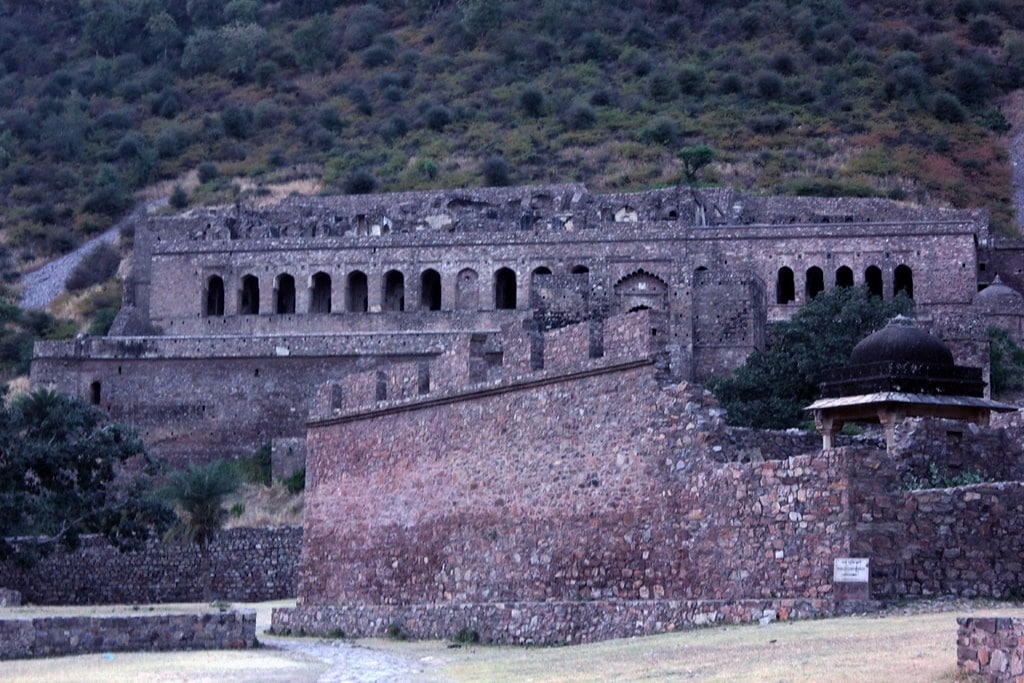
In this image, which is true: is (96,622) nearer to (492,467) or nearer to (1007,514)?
(492,467)

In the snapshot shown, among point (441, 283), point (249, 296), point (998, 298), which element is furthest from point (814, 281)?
point (249, 296)

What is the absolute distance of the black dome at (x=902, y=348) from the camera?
2391 cm

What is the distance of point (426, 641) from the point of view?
72.6 ft

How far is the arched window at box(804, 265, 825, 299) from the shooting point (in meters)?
56.7

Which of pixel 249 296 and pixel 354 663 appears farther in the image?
pixel 249 296

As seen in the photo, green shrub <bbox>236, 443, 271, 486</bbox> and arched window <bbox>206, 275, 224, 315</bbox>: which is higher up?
arched window <bbox>206, 275, 224, 315</bbox>

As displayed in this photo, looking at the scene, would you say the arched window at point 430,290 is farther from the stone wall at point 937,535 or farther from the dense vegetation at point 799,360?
the stone wall at point 937,535

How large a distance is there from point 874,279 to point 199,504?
25.2 meters

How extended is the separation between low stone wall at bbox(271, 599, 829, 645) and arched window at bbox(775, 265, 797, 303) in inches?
1316

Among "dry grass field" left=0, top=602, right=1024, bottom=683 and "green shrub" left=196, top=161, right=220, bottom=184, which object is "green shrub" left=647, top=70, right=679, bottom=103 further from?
"dry grass field" left=0, top=602, right=1024, bottom=683

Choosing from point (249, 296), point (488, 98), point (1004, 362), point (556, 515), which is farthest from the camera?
point (488, 98)

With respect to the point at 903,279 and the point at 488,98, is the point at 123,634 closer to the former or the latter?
the point at 903,279

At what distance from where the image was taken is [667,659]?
1630 centimetres

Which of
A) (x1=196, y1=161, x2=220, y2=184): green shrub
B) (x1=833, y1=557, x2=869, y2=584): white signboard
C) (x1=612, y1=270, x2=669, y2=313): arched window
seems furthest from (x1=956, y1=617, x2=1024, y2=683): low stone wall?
(x1=196, y1=161, x2=220, y2=184): green shrub
